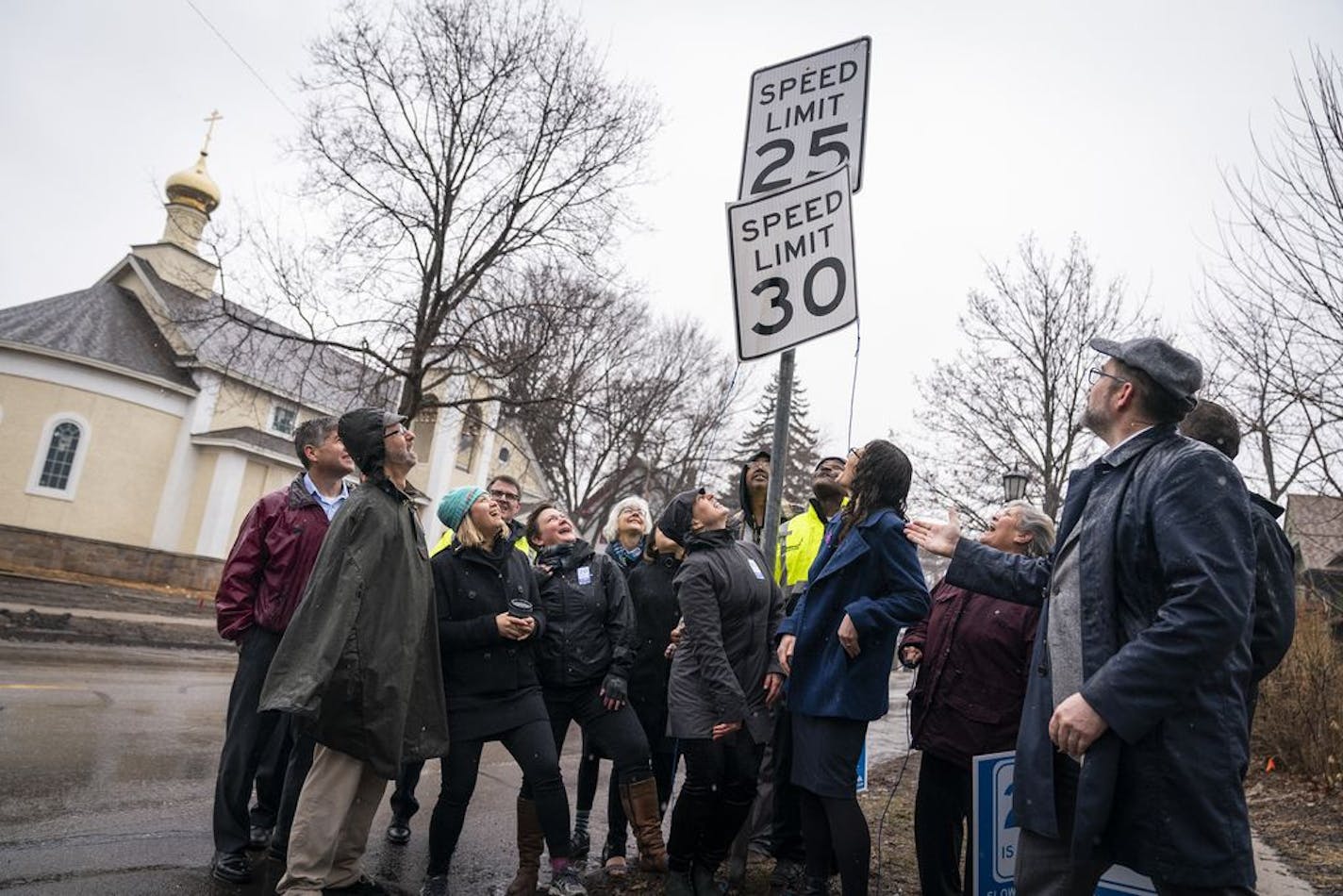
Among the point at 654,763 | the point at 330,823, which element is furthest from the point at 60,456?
the point at 330,823

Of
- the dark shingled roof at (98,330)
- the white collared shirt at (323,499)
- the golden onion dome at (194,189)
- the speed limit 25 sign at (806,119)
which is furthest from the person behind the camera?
the golden onion dome at (194,189)

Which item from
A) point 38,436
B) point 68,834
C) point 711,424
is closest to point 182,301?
point 38,436

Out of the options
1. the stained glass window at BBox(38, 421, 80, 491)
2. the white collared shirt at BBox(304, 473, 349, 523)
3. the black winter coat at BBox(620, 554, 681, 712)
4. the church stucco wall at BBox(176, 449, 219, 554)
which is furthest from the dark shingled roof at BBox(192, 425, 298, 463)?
the black winter coat at BBox(620, 554, 681, 712)

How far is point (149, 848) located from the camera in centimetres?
428

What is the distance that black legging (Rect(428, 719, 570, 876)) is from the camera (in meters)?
4.08

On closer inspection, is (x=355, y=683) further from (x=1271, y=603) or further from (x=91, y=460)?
(x=91, y=460)

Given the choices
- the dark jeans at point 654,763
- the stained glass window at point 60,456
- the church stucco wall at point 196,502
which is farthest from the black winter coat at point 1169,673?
the stained glass window at point 60,456

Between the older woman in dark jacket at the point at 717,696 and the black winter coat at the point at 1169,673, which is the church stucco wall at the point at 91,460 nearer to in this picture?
the older woman in dark jacket at the point at 717,696

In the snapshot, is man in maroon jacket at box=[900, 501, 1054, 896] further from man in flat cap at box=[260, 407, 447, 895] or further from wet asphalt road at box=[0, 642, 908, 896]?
man in flat cap at box=[260, 407, 447, 895]

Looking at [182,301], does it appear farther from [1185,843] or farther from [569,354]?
[1185,843]

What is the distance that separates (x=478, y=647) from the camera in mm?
4316

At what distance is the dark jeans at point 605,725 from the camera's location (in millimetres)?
4578

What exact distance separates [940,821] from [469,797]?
7.52 feet

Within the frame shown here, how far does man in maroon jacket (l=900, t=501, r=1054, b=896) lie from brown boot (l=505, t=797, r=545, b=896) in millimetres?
1869
